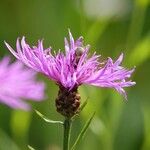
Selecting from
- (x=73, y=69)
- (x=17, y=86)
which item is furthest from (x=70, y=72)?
(x=17, y=86)

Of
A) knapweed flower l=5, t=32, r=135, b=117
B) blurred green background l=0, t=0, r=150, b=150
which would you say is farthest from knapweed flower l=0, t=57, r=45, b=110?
knapweed flower l=5, t=32, r=135, b=117

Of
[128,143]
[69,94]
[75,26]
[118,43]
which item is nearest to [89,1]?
[75,26]

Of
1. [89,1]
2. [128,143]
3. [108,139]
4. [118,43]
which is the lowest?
[128,143]

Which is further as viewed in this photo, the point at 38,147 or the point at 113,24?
the point at 113,24

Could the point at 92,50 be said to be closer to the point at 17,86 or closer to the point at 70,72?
the point at 17,86

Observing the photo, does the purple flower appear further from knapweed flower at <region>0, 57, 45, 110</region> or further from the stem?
knapweed flower at <region>0, 57, 45, 110</region>

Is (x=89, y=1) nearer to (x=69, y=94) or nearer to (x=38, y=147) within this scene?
(x=38, y=147)

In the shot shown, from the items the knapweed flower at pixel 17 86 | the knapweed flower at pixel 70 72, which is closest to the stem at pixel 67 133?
the knapweed flower at pixel 70 72
